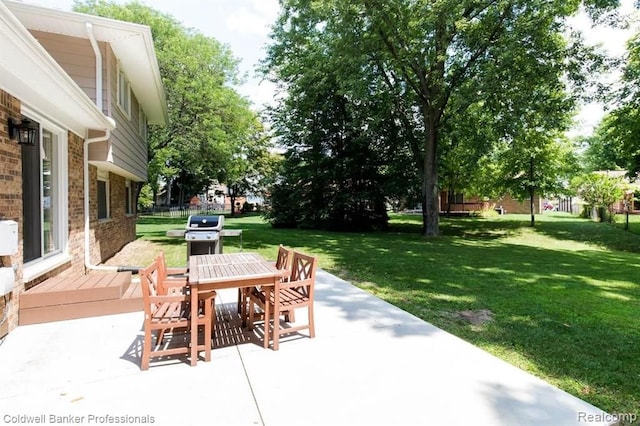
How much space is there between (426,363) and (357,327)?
1050 millimetres

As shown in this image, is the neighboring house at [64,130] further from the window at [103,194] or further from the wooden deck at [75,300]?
the wooden deck at [75,300]

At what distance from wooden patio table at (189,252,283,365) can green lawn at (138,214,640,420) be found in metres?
2.16

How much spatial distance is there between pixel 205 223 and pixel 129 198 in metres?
6.34

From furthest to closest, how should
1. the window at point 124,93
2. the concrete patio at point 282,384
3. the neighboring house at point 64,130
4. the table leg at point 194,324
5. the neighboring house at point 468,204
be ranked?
1. the neighboring house at point 468,204
2. the window at point 124,93
3. the neighboring house at point 64,130
4. the table leg at point 194,324
5. the concrete patio at point 282,384

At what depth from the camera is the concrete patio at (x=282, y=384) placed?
7.93 feet

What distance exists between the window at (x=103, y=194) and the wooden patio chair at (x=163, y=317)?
546 centimetres

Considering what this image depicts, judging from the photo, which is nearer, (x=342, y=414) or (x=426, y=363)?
(x=342, y=414)

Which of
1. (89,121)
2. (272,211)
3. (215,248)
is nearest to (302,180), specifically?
(272,211)

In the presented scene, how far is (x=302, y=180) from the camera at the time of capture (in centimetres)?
1847

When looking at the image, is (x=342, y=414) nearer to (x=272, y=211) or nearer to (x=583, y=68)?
(x=583, y=68)

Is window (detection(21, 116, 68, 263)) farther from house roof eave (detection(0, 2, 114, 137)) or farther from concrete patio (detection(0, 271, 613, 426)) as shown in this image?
concrete patio (detection(0, 271, 613, 426))

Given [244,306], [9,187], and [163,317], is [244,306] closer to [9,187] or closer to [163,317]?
[163,317]

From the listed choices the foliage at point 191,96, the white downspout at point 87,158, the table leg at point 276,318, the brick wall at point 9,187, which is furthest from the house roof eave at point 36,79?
the foliage at point 191,96

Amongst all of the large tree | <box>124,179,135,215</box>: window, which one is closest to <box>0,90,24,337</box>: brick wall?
<box>124,179,135,215</box>: window
